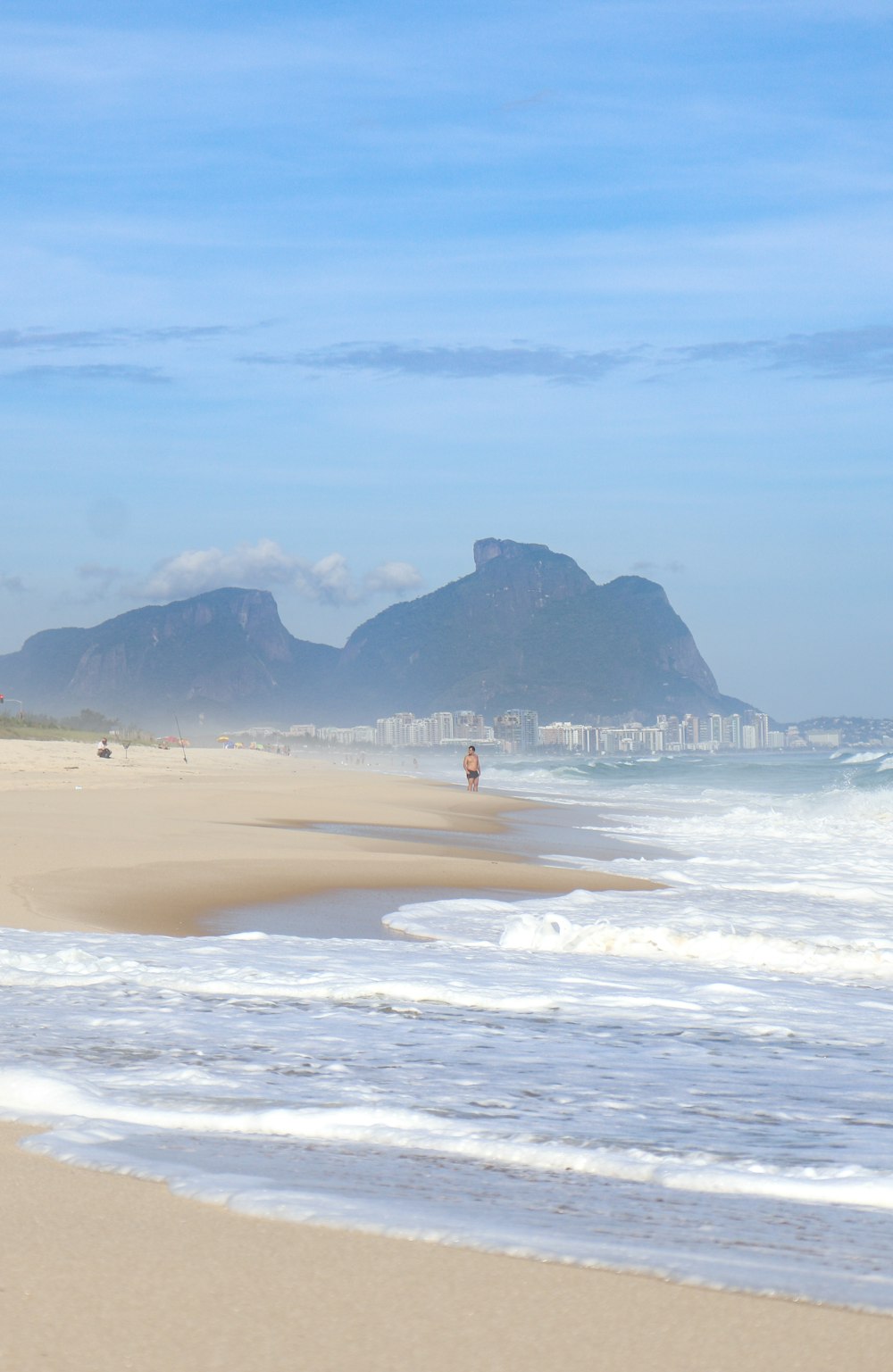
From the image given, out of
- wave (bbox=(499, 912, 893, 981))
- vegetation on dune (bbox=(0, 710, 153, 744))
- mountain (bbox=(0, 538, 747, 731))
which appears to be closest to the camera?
wave (bbox=(499, 912, 893, 981))

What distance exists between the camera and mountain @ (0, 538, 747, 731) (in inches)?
6639

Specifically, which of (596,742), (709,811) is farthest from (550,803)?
(596,742)

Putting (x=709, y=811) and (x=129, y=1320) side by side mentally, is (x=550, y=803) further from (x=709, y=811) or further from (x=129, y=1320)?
(x=129, y=1320)

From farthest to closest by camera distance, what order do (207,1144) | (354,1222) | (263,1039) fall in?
(263,1039)
(207,1144)
(354,1222)

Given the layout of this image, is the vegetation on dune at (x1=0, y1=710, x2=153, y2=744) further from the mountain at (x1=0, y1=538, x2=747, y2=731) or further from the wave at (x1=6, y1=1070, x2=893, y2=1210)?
the mountain at (x1=0, y1=538, x2=747, y2=731)

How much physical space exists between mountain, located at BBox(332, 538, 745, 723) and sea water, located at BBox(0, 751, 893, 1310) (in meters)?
155

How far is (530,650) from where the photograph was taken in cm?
17612

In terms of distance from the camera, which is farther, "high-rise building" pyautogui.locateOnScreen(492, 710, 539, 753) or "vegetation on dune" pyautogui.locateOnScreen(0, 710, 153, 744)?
"high-rise building" pyautogui.locateOnScreen(492, 710, 539, 753)

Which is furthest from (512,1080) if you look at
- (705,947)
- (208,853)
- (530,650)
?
(530,650)

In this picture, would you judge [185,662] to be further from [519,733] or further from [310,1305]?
[310,1305]

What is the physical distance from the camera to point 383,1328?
2283 millimetres

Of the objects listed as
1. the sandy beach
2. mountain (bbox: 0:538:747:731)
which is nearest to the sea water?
the sandy beach

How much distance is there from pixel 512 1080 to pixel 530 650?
17201 centimetres

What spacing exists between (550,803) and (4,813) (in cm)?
1657
